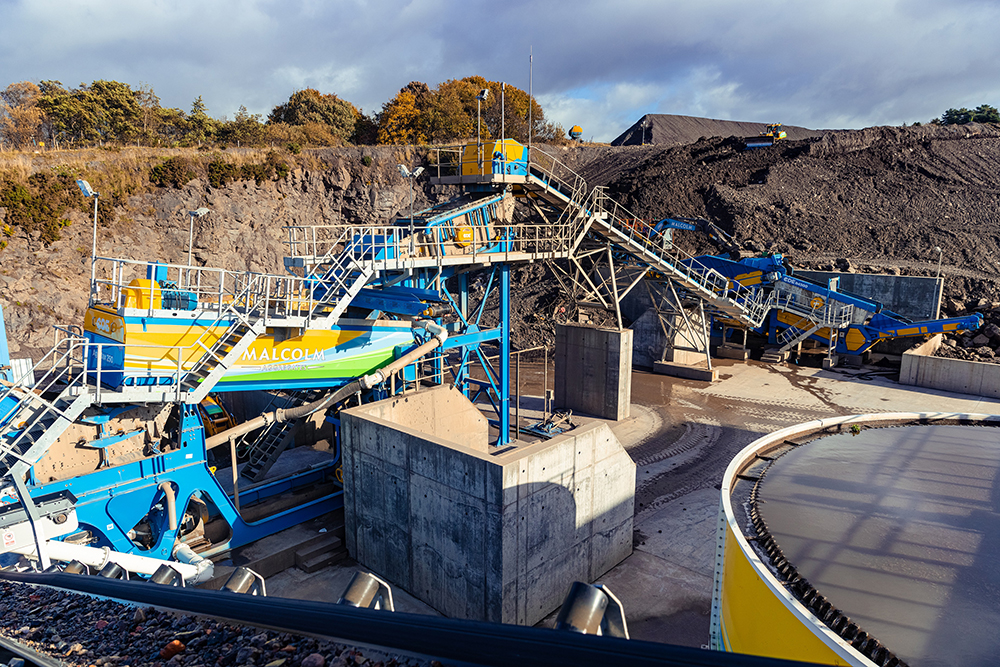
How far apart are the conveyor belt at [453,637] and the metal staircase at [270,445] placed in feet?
36.4

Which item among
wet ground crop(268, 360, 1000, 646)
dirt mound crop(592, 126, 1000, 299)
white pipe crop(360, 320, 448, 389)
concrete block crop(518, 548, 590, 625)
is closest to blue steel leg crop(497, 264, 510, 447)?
wet ground crop(268, 360, 1000, 646)

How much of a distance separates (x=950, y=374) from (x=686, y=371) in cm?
984

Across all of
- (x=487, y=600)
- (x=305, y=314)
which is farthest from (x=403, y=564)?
(x=305, y=314)

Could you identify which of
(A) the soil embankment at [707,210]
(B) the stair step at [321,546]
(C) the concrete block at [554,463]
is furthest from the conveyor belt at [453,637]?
(A) the soil embankment at [707,210]

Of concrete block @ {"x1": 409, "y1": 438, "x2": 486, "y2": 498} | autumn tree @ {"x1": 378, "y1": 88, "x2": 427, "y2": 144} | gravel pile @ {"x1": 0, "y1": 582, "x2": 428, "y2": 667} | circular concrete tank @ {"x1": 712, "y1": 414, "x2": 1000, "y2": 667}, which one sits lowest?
concrete block @ {"x1": 409, "y1": 438, "x2": 486, "y2": 498}

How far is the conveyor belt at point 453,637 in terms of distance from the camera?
209cm

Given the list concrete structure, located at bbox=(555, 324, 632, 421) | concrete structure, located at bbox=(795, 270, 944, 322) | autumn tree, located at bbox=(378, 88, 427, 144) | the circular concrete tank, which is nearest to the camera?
the circular concrete tank

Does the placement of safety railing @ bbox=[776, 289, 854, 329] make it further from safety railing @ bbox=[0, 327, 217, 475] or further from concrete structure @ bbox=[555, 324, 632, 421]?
safety railing @ bbox=[0, 327, 217, 475]

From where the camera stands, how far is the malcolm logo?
12039 millimetres

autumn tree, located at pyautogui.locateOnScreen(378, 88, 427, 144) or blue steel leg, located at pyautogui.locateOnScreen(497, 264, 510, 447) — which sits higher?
autumn tree, located at pyautogui.locateOnScreen(378, 88, 427, 144)

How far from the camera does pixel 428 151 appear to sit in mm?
43031

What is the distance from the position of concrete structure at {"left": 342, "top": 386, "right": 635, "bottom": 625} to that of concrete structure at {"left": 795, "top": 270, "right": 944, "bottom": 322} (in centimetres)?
2546

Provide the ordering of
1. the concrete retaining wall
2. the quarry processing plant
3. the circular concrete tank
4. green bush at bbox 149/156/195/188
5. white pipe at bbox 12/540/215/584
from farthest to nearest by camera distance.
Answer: green bush at bbox 149/156/195/188, the concrete retaining wall, the quarry processing plant, white pipe at bbox 12/540/215/584, the circular concrete tank

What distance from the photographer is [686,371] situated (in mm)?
26328
